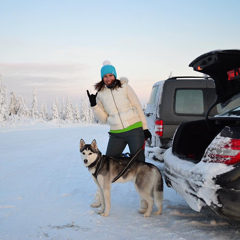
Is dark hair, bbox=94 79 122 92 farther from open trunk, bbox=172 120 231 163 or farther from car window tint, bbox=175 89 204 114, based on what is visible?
car window tint, bbox=175 89 204 114

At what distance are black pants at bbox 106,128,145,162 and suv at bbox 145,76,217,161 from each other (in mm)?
1830

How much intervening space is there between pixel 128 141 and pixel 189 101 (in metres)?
2.61

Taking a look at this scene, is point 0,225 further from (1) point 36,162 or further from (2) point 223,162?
(1) point 36,162

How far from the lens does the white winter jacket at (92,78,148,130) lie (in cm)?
438

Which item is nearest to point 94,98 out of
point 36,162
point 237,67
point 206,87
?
point 237,67

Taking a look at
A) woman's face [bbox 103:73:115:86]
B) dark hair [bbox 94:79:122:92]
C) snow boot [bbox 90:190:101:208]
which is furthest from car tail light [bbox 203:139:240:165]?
snow boot [bbox 90:190:101:208]

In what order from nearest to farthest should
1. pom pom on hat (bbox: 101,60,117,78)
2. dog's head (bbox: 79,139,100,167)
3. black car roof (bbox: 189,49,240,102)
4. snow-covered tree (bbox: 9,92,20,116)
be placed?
black car roof (bbox: 189,49,240,102), dog's head (bbox: 79,139,100,167), pom pom on hat (bbox: 101,60,117,78), snow-covered tree (bbox: 9,92,20,116)

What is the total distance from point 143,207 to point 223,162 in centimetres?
189

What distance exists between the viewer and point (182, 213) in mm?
4133

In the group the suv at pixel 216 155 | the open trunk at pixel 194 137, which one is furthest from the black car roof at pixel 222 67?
the open trunk at pixel 194 137

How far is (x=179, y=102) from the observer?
646cm

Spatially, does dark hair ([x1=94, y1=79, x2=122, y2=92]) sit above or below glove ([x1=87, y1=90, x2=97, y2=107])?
above

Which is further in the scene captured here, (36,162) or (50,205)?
(36,162)

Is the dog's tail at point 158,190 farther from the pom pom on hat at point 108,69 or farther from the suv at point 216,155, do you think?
the pom pom on hat at point 108,69
